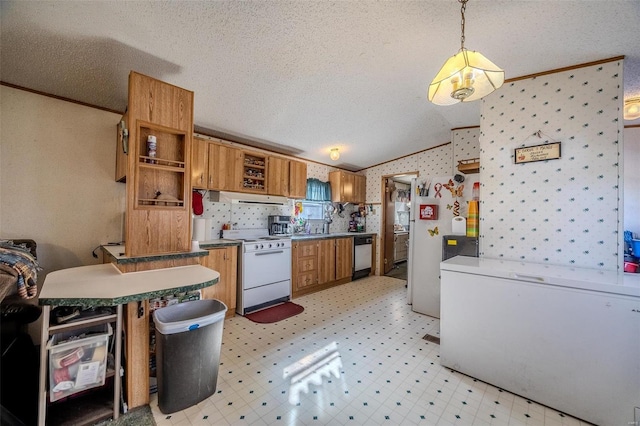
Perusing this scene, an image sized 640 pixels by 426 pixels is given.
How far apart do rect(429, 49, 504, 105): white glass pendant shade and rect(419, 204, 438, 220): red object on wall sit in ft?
6.29

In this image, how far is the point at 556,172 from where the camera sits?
7.21 feet

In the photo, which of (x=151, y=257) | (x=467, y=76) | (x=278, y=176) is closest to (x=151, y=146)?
(x=151, y=257)

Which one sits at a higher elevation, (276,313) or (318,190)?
(318,190)

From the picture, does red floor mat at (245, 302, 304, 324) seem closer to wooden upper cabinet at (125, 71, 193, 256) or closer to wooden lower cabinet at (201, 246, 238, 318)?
wooden lower cabinet at (201, 246, 238, 318)

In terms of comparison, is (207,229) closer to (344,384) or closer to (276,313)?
(276,313)

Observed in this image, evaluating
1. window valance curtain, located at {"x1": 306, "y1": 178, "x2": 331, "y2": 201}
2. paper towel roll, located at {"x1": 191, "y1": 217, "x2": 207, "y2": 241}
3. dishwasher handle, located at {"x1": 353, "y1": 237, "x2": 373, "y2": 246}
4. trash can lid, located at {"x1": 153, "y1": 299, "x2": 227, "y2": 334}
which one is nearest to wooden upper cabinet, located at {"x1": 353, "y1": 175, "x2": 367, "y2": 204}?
window valance curtain, located at {"x1": 306, "y1": 178, "x2": 331, "y2": 201}

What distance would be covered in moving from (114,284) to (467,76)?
2.46 metres

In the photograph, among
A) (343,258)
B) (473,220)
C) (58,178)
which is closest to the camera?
(58,178)

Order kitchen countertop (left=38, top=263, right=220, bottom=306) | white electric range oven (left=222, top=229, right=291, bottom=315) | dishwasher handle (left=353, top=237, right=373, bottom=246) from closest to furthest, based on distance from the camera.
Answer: kitchen countertop (left=38, top=263, right=220, bottom=306) → white electric range oven (left=222, top=229, right=291, bottom=315) → dishwasher handle (left=353, top=237, right=373, bottom=246)

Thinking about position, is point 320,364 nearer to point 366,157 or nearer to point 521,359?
point 521,359

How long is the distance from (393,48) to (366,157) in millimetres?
3056

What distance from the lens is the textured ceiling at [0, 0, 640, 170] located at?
166 cm

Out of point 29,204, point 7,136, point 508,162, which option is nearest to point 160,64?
point 7,136

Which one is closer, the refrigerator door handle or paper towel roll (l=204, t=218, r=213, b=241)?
the refrigerator door handle
